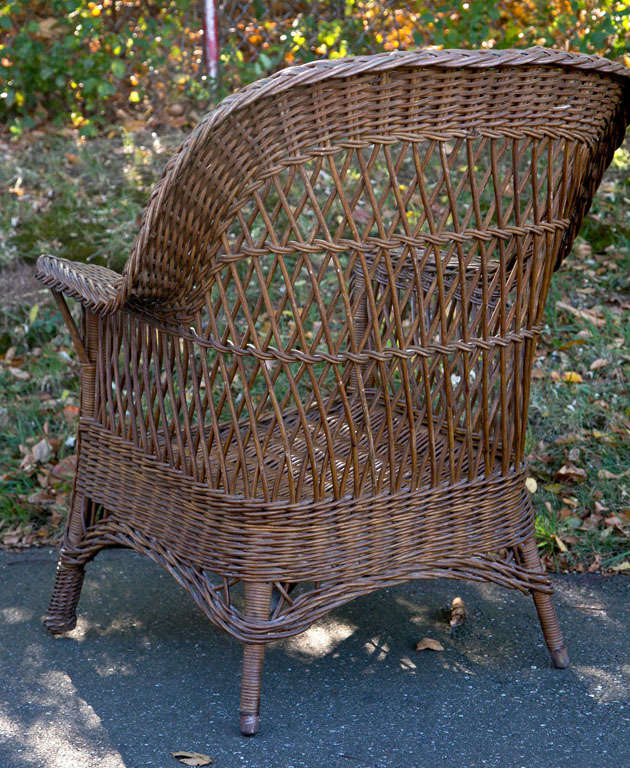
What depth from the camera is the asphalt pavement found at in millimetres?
1909

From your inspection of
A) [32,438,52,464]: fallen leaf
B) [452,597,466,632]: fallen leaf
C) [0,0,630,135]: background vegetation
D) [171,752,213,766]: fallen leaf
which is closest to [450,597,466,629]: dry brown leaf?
[452,597,466,632]: fallen leaf

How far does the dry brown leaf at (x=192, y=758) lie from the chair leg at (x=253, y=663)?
4.2 inches

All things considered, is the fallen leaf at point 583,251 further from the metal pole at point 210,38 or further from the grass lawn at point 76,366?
the metal pole at point 210,38

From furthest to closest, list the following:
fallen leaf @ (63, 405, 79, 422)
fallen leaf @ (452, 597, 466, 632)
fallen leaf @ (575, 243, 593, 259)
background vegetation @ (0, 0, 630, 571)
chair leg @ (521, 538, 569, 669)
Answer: fallen leaf @ (575, 243, 593, 259)
fallen leaf @ (63, 405, 79, 422)
background vegetation @ (0, 0, 630, 571)
fallen leaf @ (452, 597, 466, 632)
chair leg @ (521, 538, 569, 669)

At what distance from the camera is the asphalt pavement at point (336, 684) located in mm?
1909

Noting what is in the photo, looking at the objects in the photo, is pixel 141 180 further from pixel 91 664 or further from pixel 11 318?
pixel 91 664

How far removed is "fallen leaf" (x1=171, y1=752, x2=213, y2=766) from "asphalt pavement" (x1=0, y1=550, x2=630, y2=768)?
0.05ft

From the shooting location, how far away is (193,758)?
6.13ft

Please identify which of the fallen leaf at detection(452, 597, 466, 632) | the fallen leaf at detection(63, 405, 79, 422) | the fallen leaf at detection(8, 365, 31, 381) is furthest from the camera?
the fallen leaf at detection(8, 365, 31, 381)

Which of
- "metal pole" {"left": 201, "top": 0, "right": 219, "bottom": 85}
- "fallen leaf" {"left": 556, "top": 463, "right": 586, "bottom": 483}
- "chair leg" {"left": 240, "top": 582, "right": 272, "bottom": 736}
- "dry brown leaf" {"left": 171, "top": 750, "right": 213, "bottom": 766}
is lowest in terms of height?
"fallen leaf" {"left": 556, "top": 463, "right": 586, "bottom": 483}

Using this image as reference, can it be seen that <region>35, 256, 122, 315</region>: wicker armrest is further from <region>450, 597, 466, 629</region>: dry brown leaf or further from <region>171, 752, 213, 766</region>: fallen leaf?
<region>450, 597, 466, 629</region>: dry brown leaf

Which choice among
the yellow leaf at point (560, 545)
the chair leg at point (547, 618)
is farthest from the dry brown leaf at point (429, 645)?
the yellow leaf at point (560, 545)

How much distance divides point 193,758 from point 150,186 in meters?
3.31

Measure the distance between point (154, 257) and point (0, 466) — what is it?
6.09ft
